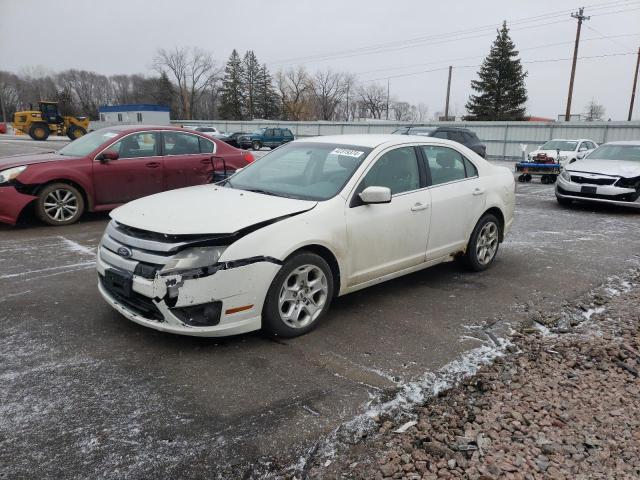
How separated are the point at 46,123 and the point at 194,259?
41815 millimetres

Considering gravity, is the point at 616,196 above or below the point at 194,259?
below

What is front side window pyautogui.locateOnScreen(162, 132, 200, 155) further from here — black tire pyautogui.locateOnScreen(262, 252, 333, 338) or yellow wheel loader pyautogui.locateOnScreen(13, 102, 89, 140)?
yellow wheel loader pyautogui.locateOnScreen(13, 102, 89, 140)

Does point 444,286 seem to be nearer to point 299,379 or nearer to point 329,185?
point 329,185

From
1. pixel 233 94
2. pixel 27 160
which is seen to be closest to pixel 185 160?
pixel 27 160

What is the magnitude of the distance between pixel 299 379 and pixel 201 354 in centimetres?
79

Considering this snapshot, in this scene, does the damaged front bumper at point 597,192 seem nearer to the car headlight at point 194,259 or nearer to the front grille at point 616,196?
the front grille at point 616,196

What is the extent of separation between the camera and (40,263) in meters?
5.75

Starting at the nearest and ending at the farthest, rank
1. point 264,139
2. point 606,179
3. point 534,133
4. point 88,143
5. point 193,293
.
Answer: point 193,293 → point 88,143 → point 606,179 → point 534,133 → point 264,139

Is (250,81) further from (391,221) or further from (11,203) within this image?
(391,221)

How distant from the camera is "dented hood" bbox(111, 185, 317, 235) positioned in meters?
3.46

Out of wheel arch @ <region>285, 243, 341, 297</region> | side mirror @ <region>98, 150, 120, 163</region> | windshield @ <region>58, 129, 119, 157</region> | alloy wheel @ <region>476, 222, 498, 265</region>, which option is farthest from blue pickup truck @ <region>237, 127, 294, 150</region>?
wheel arch @ <region>285, 243, 341, 297</region>

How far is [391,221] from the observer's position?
172 inches

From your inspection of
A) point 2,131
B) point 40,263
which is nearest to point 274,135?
point 40,263

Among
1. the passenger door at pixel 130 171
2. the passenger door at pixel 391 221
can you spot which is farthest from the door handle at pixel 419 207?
the passenger door at pixel 130 171
